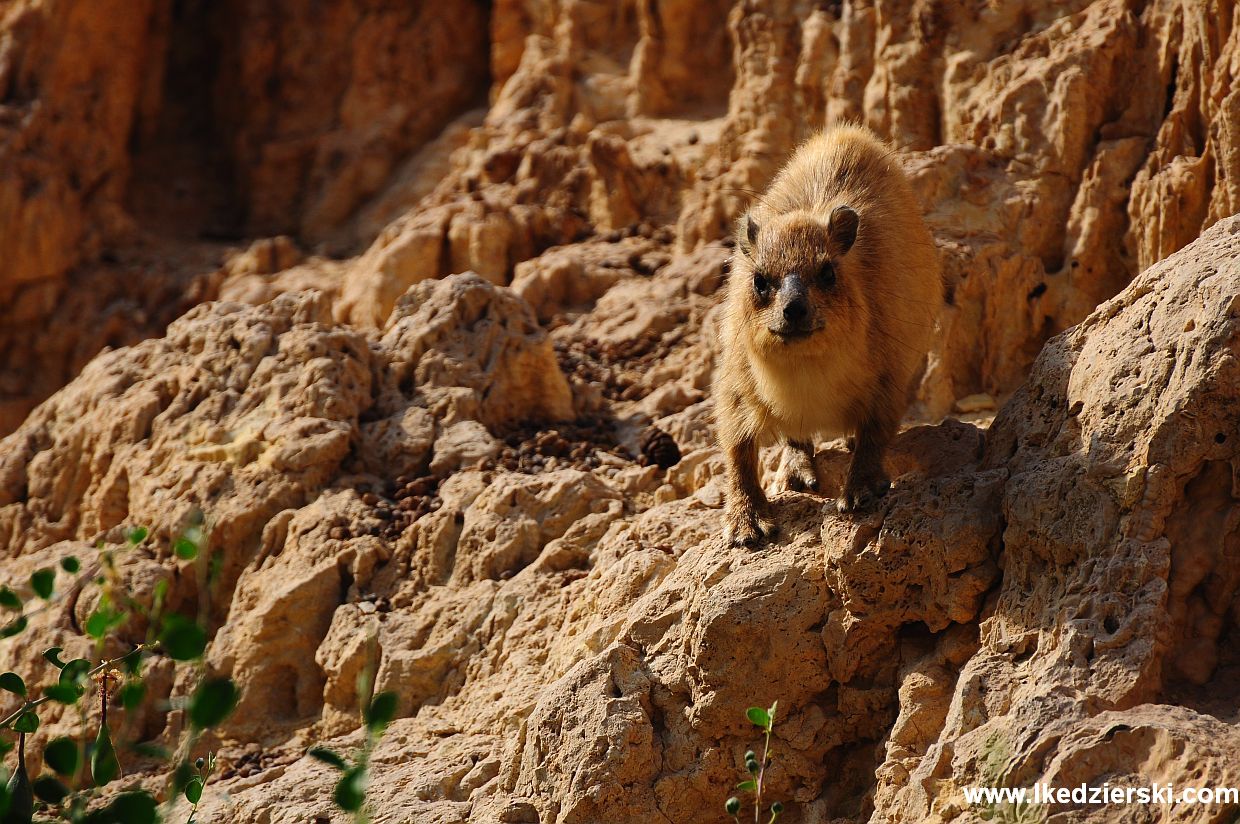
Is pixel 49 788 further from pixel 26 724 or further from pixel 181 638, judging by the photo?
pixel 26 724

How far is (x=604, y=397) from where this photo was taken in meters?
9.68

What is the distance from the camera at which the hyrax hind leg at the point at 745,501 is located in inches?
216

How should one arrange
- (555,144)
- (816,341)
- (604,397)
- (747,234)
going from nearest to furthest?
(816,341), (747,234), (604,397), (555,144)

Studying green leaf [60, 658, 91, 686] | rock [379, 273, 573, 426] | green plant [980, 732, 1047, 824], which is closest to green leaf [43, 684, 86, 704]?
green leaf [60, 658, 91, 686]

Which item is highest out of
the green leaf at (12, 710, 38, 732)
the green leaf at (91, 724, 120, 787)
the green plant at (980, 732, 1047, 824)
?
the green leaf at (91, 724, 120, 787)

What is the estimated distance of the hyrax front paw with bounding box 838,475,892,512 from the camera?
16.9 feet

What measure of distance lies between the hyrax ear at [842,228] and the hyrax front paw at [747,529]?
53.6 inches

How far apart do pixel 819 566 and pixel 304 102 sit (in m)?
14.0

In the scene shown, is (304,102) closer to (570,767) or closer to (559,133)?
(559,133)

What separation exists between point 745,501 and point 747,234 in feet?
4.58

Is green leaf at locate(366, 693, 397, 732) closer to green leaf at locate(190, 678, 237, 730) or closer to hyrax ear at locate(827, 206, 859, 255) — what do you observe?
green leaf at locate(190, 678, 237, 730)

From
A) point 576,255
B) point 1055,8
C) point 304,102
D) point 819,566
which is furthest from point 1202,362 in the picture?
point 304,102

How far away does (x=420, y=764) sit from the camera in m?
5.77

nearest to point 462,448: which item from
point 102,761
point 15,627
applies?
point 15,627
